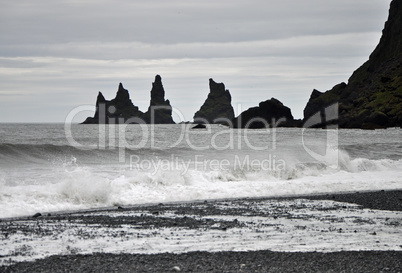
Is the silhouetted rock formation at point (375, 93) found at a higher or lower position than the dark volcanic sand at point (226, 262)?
higher

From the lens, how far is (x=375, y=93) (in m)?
124

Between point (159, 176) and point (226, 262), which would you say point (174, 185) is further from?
point (226, 262)

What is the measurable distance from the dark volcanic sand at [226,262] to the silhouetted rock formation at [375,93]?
9467 centimetres

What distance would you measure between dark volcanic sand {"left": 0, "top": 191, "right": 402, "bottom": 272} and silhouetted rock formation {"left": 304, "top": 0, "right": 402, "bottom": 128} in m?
94.7

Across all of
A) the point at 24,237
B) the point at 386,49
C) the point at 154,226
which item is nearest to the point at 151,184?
the point at 154,226

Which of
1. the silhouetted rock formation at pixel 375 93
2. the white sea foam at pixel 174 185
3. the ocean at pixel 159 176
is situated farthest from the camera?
the silhouetted rock formation at pixel 375 93

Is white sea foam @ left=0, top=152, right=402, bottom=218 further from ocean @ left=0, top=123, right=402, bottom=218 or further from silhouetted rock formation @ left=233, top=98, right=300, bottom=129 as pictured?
silhouetted rock formation @ left=233, top=98, right=300, bottom=129

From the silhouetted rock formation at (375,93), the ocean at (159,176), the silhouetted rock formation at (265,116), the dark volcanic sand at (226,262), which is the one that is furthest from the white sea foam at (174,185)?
the silhouetted rock formation at (265,116)

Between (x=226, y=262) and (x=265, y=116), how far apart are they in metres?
123

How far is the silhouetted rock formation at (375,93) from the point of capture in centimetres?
10481

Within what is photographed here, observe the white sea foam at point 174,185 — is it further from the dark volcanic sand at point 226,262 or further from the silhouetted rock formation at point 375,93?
the silhouetted rock formation at point 375,93

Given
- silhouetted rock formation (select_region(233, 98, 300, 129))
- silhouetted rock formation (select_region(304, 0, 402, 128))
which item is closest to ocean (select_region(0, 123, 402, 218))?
silhouetted rock formation (select_region(304, 0, 402, 128))

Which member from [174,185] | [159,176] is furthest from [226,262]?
[159,176]

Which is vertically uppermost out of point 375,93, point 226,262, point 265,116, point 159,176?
point 375,93
